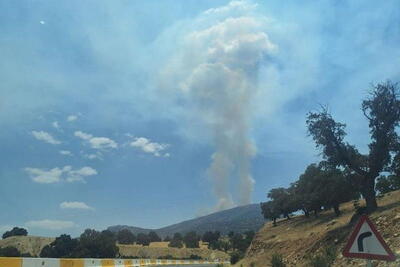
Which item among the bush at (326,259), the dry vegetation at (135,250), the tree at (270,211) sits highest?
the dry vegetation at (135,250)

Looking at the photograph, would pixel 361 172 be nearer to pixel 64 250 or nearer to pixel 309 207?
pixel 309 207

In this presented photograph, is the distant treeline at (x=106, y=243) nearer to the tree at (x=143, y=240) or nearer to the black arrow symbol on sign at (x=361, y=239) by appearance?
the tree at (x=143, y=240)

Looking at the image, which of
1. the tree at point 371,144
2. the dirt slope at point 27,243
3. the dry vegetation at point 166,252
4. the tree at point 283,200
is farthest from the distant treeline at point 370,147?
the dry vegetation at point 166,252

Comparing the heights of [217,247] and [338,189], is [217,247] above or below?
above

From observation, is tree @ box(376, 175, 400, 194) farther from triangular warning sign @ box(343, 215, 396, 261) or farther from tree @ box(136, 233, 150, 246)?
tree @ box(136, 233, 150, 246)

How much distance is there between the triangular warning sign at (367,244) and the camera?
10.3 m

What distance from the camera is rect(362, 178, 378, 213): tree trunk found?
35.2 meters

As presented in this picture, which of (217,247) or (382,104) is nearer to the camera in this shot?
(382,104)

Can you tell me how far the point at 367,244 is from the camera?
34.5 ft

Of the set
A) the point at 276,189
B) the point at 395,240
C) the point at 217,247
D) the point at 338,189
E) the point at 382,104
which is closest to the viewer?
the point at 395,240

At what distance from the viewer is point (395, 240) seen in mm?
25172

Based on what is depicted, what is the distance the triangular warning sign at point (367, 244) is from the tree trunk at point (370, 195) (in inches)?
1013

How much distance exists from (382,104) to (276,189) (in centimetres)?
6385

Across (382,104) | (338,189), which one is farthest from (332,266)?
(338,189)
